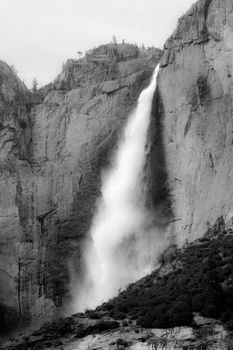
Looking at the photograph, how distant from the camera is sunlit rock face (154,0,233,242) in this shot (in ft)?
218

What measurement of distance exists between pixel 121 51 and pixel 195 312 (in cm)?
3802

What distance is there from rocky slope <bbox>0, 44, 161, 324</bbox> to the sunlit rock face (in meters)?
5.29

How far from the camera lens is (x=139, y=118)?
246 feet

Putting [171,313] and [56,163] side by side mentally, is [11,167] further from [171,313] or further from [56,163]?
[171,313]

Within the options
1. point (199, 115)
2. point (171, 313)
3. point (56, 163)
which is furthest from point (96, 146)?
point (171, 313)

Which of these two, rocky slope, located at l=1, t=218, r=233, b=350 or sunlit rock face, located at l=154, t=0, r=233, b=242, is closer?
rocky slope, located at l=1, t=218, r=233, b=350

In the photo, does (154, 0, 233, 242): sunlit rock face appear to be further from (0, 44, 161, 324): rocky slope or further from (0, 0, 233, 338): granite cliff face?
(0, 44, 161, 324): rocky slope

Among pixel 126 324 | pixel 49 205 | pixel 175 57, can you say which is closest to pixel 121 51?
pixel 175 57

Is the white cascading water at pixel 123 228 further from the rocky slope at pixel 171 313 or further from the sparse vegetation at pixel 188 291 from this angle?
the sparse vegetation at pixel 188 291

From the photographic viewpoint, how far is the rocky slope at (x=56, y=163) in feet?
246

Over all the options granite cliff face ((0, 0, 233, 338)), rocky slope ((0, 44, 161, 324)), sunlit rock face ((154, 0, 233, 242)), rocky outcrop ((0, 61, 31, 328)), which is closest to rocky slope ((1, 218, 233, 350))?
sunlit rock face ((154, 0, 233, 242))

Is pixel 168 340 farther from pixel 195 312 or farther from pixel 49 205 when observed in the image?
pixel 49 205

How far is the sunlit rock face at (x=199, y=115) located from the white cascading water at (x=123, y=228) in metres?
2.64

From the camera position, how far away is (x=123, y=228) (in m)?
72.3
